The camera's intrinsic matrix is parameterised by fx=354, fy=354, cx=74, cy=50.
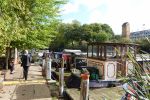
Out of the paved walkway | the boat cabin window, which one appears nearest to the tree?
the paved walkway

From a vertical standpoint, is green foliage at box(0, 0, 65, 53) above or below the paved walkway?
above

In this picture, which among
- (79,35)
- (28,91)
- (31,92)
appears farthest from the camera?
(79,35)

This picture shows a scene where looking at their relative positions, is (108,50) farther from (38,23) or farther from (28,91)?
(38,23)

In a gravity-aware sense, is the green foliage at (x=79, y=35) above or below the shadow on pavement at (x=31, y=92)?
above

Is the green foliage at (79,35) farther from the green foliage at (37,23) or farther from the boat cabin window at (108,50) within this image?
the boat cabin window at (108,50)

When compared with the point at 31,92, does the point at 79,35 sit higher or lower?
higher

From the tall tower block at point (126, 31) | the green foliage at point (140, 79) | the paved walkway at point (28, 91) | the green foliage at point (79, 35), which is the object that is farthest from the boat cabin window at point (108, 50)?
the tall tower block at point (126, 31)

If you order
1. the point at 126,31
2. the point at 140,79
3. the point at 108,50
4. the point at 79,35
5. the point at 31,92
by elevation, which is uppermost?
the point at 126,31

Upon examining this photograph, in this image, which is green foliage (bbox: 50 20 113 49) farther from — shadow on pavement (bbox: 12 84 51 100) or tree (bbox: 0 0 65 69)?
shadow on pavement (bbox: 12 84 51 100)

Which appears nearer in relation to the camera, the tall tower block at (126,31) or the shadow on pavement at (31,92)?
the shadow on pavement at (31,92)

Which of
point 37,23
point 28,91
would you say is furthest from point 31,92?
point 37,23

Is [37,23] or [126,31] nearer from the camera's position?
[37,23]

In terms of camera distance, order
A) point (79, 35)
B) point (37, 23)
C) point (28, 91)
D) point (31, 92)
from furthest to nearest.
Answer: point (79, 35) → point (37, 23) → point (28, 91) → point (31, 92)

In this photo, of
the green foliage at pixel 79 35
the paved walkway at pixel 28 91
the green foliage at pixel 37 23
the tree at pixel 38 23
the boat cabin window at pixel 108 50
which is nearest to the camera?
the paved walkway at pixel 28 91
